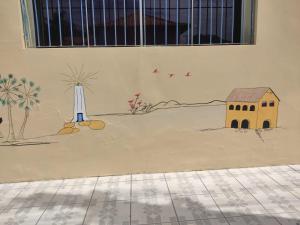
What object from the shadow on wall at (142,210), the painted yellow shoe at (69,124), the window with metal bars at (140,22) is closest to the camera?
the shadow on wall at (142,210)

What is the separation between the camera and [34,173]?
14.8 feet

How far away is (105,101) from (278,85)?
2793 millimetres

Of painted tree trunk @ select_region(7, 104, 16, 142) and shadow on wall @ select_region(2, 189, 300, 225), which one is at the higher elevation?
painted tree trunk @ select_region(7, 104, 16, 142)

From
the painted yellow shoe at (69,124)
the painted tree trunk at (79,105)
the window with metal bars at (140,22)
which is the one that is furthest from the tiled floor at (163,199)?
the window with metal bars at (140,22)

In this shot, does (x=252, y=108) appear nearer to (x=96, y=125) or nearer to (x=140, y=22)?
(x=140, y=22)

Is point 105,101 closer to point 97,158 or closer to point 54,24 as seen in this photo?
point 97,158

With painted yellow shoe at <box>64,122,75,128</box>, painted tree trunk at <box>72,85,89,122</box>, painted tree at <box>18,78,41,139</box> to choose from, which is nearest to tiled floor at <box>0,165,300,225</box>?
painted yellow shoe at <box>64,122,75,128</box>

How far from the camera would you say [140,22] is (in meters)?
4.50

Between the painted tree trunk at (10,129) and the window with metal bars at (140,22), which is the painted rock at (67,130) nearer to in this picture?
the painted tree trunk at (10,129)

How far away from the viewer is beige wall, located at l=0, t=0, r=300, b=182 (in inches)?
168

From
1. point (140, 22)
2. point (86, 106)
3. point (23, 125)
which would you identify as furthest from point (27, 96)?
point (140, 22)

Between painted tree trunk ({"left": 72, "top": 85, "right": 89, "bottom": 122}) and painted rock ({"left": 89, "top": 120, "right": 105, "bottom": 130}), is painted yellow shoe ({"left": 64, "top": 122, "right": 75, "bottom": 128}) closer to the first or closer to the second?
painted tree trunk ({"left": 72, "top": 85, "right": 89, "bottom": 122})

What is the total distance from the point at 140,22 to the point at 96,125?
174 cm

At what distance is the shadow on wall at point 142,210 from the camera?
3348 millimetres
